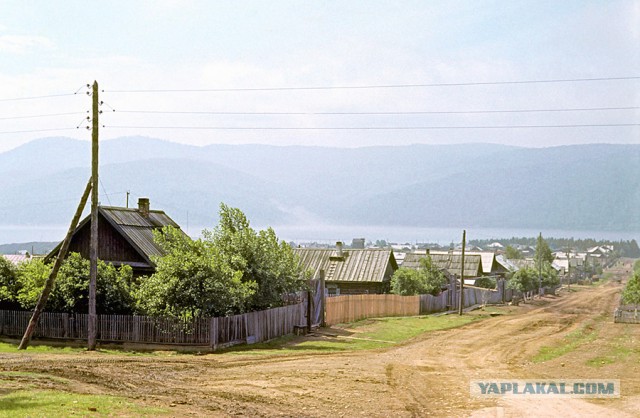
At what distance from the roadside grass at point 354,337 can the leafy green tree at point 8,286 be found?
12.9 meters

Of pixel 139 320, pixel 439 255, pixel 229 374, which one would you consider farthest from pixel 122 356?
pixel 439 255

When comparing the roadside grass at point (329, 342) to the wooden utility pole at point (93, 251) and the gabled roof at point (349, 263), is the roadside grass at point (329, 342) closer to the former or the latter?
the wooden utility pole at point (93, 251)

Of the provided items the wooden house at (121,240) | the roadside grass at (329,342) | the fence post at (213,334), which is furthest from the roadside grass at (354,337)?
the wooden house at (121,240)

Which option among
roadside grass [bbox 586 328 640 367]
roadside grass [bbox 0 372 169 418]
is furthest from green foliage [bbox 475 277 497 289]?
roadside grass [bbox 0 372 169 418]

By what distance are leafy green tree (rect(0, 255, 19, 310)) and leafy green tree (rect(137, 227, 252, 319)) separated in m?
8.02

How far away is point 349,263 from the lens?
74.1m

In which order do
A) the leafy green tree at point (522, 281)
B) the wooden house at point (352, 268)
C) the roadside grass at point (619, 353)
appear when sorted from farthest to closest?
the leafy green tree at point (522, 281), the wooden house at point (352, 268), the roadside grass at point (619, 353)

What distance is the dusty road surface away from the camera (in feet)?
73.6

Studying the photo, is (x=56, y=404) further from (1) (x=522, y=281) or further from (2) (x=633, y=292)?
(1) (x=522, y=281)

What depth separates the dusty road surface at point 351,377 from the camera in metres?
22.4

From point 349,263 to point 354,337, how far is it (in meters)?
30.7

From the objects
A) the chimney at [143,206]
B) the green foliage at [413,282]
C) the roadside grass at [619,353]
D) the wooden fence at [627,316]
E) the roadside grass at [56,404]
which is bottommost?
the wooden fence at [627,316]

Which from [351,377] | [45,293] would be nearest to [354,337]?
[351,377]

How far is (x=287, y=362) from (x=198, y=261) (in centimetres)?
779
